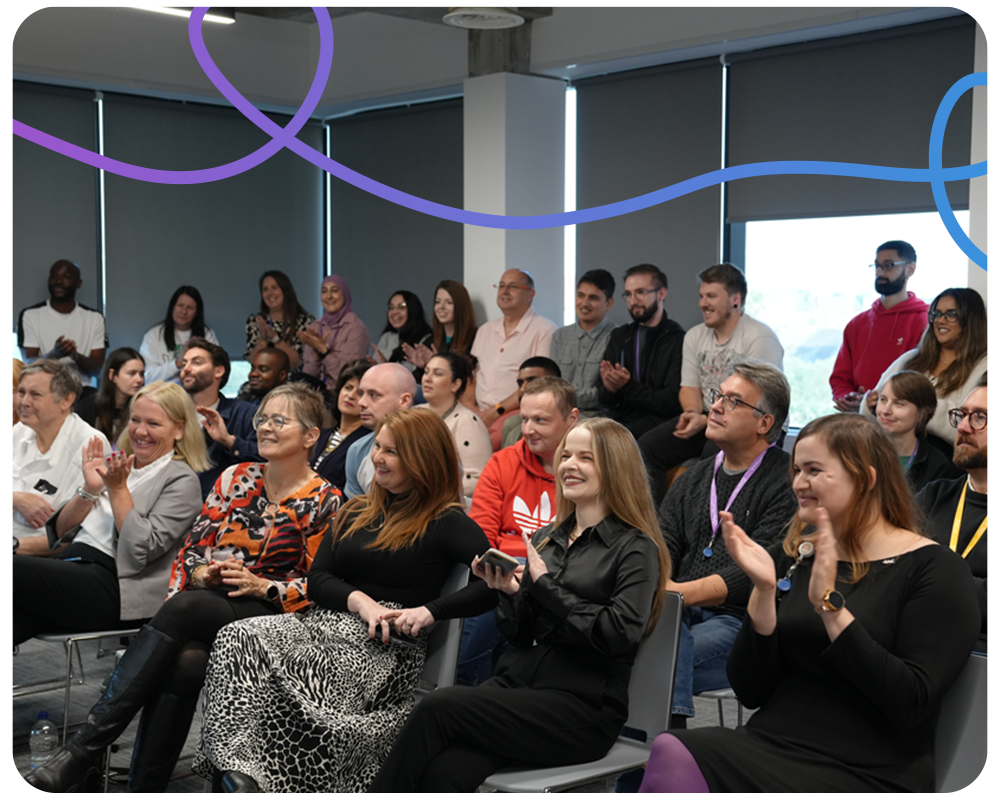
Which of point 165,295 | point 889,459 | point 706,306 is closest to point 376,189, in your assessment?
point 889,459

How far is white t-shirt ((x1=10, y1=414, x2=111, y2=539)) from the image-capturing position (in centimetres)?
416

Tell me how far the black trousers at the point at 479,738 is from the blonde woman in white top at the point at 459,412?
215cm

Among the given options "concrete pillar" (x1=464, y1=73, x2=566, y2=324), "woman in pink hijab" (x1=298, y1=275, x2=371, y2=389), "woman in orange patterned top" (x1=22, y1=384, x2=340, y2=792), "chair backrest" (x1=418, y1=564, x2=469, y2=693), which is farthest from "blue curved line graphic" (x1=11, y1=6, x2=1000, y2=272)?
"woman in pink hijab" (x1=298, y1=275, x2=371, y2=389)

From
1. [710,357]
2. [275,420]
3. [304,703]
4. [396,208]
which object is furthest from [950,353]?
[396,208]

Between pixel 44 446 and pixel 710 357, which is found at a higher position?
pixel 710 357

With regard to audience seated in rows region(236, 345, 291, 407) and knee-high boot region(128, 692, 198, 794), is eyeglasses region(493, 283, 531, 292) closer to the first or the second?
audience seated in rows region(236, 345, 291, 407)

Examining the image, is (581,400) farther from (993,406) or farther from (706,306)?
(993,406)

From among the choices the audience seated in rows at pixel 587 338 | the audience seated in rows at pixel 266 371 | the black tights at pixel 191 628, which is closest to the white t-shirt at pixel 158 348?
the audience seated in rows at pixel 266 371

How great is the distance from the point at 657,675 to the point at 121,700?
1509 mm

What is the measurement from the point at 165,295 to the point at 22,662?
14.1 feet

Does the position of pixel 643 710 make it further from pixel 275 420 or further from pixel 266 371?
pixel 266 371

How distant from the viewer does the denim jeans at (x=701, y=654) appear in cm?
277

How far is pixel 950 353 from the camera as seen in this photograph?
14.6 feet

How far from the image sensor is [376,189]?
9.95 feet
